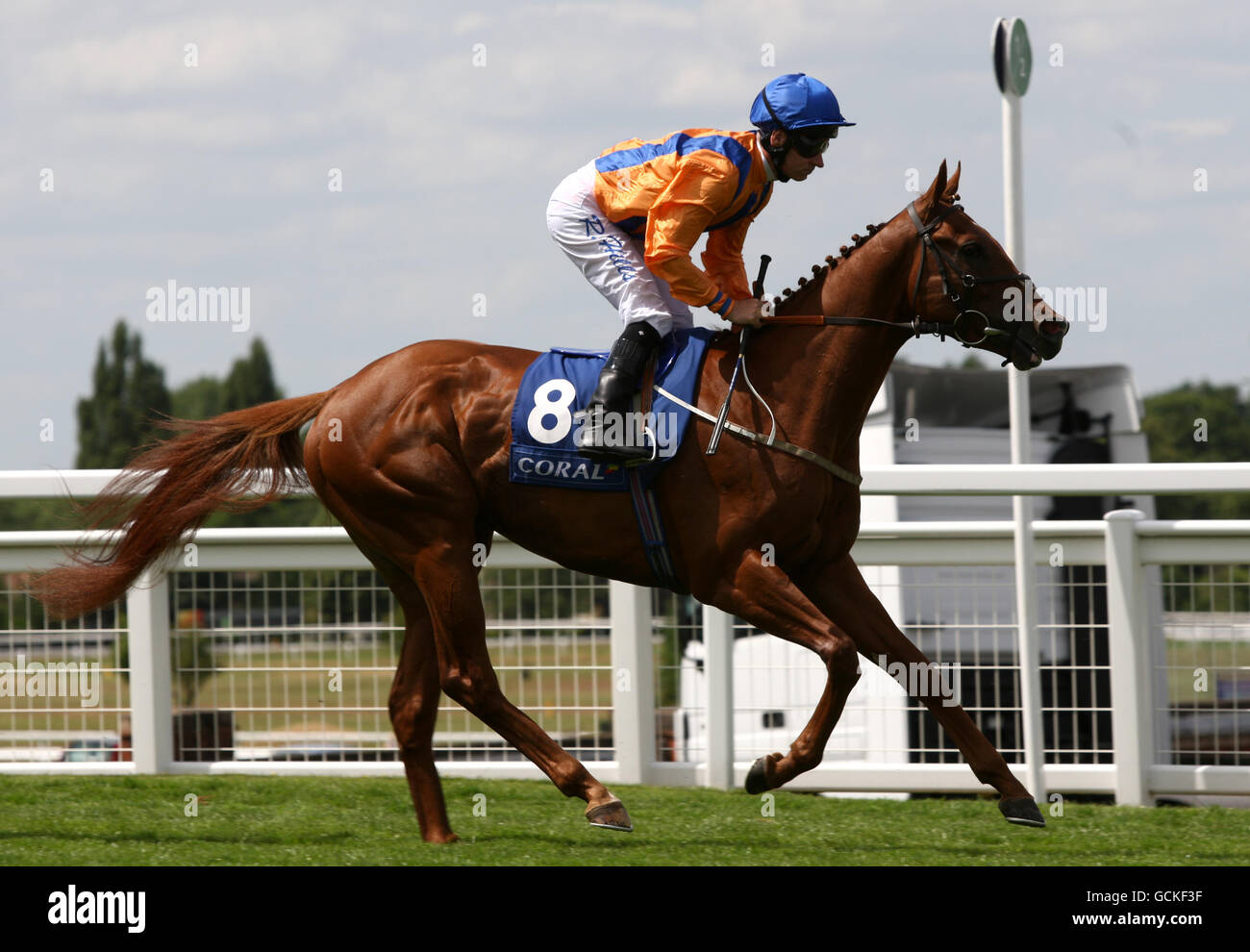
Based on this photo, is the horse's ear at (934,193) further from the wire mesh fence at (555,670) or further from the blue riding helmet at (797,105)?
the wire mesh fence at (555,670)

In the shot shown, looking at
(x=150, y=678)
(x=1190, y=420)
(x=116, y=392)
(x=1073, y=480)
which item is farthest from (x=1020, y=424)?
(x=116, y=392)

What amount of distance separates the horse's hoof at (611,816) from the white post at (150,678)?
2.60m

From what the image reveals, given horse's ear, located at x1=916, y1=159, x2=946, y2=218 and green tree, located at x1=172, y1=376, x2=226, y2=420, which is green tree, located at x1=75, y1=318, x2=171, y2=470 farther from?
horse's ear, located at x1=916, y1=159, x2=946, y2=218

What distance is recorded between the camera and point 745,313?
15.6 feet

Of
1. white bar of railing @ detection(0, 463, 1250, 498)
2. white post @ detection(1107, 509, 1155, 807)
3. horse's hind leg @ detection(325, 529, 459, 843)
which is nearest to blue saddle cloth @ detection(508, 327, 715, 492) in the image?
horse's hind leg @ detection(325, 529, 459, 843)

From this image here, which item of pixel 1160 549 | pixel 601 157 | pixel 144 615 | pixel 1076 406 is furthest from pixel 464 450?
pixel 1076 406

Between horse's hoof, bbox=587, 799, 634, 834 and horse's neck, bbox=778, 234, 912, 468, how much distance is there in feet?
3.90

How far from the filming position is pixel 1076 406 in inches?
441

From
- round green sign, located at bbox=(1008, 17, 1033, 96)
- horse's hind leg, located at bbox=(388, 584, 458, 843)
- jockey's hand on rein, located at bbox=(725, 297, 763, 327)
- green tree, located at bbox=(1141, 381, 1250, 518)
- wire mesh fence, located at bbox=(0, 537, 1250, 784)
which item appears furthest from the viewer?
green tree, located at bbox=(1141, 381, 1250, 518)

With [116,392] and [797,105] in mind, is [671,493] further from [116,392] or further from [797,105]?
[116,392]

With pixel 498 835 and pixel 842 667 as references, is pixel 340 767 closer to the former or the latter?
pixel 498 835

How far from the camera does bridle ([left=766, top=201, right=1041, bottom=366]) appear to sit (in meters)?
4.63

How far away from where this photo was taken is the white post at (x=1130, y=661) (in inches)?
234
